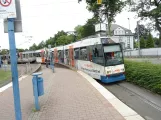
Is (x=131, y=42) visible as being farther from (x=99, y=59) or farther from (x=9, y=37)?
(x=9, y=37)

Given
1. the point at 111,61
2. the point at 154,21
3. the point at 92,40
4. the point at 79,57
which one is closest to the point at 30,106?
the point at 111,61

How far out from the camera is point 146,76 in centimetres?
1309

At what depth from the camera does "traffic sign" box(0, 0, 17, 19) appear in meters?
4.58

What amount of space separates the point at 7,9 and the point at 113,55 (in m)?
12.0

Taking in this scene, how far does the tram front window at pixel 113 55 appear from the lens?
15.7 metres

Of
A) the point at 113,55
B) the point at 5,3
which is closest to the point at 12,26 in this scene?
the point at 5,3

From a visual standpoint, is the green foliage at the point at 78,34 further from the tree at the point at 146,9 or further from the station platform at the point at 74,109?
the station platform at the point at 74,109

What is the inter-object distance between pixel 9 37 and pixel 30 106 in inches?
146

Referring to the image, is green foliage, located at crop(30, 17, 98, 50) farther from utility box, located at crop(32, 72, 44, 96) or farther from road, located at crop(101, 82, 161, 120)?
utility box, located at crop(32, 72, 44, 96)

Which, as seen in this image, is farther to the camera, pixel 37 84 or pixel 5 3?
pixel 37 84

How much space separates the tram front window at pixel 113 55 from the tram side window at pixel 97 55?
0.34 meters

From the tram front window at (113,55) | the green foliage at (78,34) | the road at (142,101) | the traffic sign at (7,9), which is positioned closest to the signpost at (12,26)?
the traffic sign at (7,9)

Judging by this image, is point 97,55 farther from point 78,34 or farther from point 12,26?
point 78,34

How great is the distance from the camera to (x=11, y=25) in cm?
475
